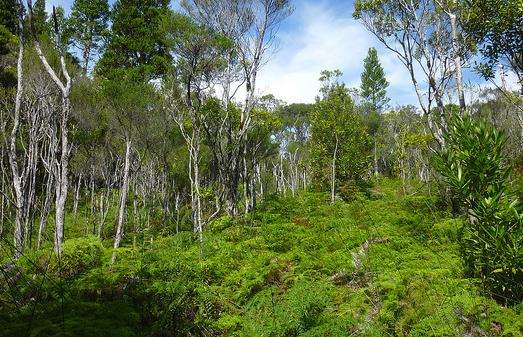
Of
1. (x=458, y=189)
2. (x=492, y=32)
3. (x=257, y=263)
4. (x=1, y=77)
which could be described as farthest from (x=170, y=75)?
(x=458, y=189)

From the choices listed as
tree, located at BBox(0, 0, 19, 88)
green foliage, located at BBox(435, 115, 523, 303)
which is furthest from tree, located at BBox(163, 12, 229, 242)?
green foliage, located at BBox(435, 115, 523, 303)

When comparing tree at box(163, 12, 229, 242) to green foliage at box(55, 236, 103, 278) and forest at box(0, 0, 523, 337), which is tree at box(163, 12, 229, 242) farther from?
green foliage at box(55, 236, 103, 278)

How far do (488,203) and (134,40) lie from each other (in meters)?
29.3

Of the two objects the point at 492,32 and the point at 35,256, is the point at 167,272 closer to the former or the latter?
the point at 35,256

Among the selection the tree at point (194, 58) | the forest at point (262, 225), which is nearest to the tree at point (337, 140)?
the forest at point (262, 225)

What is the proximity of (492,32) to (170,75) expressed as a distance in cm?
1284

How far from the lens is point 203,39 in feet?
51.6

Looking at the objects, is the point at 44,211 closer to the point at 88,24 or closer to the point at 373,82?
the point at 88,24

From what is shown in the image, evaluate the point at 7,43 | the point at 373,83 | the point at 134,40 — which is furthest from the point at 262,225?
the point at 373,83

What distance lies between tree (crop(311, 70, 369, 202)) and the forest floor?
1514 centimetres

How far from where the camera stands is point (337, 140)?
82.2 ft

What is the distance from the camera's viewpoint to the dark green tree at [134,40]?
2998 cm

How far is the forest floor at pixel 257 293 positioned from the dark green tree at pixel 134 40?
23151mm

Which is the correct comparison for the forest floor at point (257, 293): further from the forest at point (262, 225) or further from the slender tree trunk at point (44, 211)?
the slender tree trunk at point (44, 211)
